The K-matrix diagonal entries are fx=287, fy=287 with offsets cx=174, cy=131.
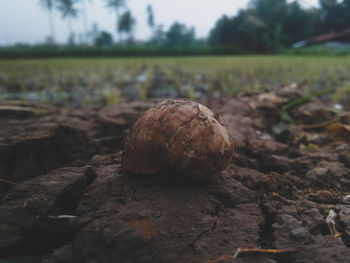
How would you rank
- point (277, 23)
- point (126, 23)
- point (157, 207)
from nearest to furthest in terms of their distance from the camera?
1. point (157, 207)
2. point (277, 23)
3. point (126, 23)

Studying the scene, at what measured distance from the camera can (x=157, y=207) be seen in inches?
42.2

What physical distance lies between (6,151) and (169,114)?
873 mm

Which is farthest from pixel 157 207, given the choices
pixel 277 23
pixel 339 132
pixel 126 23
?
pixel 126 23

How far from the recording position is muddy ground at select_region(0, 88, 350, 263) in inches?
37.4

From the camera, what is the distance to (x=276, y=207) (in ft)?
3.87

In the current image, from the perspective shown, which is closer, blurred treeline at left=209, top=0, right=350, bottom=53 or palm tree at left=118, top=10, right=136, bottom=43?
blurred treeline at left=209, top=0, right=350, bottom=53

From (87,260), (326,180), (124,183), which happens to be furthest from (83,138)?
(326,180)

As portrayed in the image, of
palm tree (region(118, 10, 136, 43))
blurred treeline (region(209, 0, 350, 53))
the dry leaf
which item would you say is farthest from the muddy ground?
palm tree (region(118, 10, 136, 43))

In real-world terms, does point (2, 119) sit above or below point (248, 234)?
above

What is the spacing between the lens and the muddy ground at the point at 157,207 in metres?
0.95

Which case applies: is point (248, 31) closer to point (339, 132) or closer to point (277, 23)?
point (277, 23)

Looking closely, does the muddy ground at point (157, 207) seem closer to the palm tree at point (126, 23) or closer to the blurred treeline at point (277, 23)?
the blurred treeline at point (277, 23)

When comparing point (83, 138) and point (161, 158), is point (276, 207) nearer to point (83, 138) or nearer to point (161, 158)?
point (161, 158)

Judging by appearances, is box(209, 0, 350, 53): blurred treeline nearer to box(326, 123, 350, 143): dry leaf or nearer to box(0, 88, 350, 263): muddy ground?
box(326, 123, 350, 143): dry leaf
